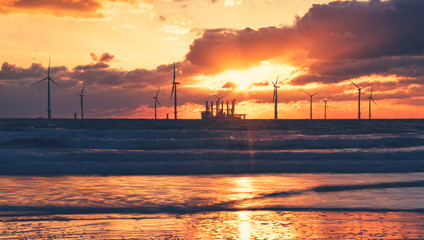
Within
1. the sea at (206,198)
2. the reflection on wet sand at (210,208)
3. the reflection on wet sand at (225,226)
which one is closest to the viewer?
the reflection on wet sand at (225,226)

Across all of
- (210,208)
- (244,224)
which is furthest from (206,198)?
(244,224)

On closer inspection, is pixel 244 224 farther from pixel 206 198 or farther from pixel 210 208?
pixel 206 198

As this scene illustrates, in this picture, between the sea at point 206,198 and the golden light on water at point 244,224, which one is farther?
the sea at point 206,198

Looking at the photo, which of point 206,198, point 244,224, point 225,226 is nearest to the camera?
point 225,226

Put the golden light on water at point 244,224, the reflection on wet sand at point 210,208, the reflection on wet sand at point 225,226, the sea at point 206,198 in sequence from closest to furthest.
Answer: the golden light on water at point 244,224
the reflection on wet sand at point 225,226
the reflection on wet sand at point 210,208
the sea at point 206,198

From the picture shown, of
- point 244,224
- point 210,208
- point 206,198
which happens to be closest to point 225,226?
point 244,224

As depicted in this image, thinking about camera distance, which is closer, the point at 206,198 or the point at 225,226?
the point at 225,226

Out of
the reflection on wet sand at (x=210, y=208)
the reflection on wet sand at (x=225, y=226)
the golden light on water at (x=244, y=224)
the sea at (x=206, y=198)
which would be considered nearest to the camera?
the golden light on water at (x=244, y=224)

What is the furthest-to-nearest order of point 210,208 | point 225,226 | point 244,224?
point 210,208
point 244,224
point 225,226

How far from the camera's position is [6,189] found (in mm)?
15648

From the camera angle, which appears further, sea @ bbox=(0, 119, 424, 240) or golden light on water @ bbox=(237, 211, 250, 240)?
sea @ bbox=(0, 119, 424, 240)

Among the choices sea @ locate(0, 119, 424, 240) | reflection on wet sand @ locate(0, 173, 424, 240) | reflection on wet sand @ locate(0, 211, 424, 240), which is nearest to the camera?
reflection on wet sand @ locate(0, 211, 424, 240)

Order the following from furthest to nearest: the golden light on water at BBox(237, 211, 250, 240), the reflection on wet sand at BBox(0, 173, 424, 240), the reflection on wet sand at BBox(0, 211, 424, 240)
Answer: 1. the reflection on wet sand at BBox(0, 173, 424, 240)
2. the reflection on wet sand at BBox(0, 211, 424, 240)
3. the golden light on water at BBox(237, 211, 250, 240)

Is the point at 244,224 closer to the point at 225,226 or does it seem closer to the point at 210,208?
the point at 225,226
